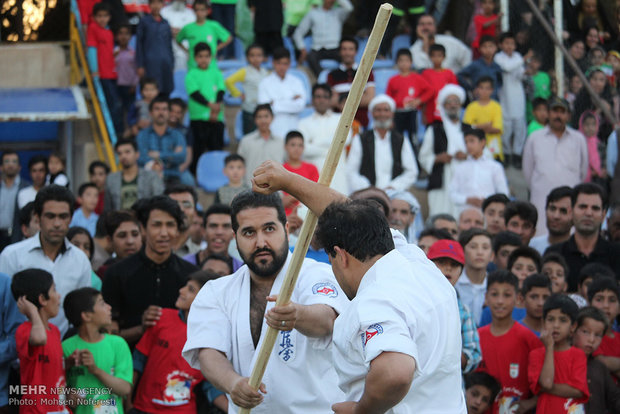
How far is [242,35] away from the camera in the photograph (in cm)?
1574

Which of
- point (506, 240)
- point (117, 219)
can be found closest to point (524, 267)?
point (506, 240)

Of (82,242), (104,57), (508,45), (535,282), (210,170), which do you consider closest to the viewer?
(535,282)

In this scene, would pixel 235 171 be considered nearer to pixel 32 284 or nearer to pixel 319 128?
pixel 319 128

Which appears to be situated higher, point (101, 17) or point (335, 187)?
point (101, 17)

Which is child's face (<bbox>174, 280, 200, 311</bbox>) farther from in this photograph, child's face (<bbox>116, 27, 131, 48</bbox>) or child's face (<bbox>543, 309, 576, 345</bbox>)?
child's face (<bbox>116, 27, 131, 48</bbox>)

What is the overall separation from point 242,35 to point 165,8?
1.23 metres

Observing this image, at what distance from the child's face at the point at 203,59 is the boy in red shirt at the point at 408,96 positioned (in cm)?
246

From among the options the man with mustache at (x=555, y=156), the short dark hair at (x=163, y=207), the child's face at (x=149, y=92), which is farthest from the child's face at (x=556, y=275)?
the child's face at (x=149, y=92)

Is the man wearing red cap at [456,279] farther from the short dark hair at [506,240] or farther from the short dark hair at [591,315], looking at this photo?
the short dark hair at [506,240]

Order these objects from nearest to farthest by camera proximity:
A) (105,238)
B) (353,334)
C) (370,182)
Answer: (353,334) → (105,238) → (370,182)

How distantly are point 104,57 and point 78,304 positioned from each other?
301 inches

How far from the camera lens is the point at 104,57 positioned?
13.8 m

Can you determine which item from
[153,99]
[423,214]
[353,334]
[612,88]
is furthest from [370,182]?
[353,334]

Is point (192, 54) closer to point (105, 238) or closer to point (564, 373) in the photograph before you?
point (105, 238)
